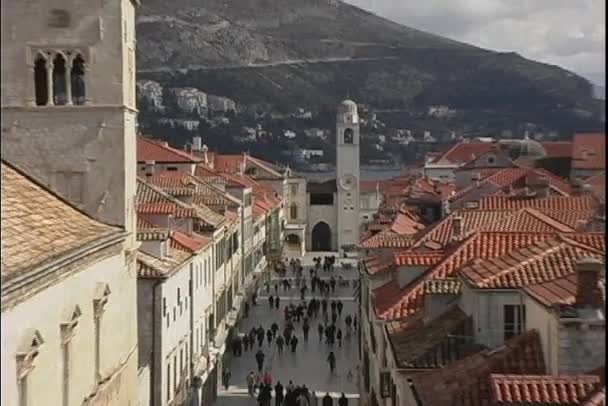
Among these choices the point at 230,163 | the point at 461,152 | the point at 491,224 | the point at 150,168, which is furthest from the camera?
the point at 461,152

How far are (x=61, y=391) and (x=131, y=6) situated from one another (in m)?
11.9

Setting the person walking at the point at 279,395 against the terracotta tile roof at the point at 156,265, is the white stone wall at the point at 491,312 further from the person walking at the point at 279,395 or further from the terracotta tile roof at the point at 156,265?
the person walking at the point at 279,395

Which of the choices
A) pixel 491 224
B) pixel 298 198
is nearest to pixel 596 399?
pixel 491 224

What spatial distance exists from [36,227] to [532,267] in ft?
29.9

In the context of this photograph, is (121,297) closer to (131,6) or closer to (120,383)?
(120,383)

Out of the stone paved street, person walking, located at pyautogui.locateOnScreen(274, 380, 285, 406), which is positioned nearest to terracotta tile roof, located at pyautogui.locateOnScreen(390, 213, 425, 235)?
the stone paved street

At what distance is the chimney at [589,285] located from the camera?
57.6 ft

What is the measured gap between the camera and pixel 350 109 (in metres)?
130

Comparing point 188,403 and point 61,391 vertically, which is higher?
point 61,391

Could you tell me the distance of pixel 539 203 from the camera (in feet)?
141

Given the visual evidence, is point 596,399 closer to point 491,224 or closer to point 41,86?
point 41,86

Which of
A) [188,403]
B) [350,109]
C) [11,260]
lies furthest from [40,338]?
[350,109]

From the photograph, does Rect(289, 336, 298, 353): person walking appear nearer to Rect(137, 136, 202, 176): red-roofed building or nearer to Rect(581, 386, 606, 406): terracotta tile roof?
Rect(137, 136, 202, 176): red-roofed building

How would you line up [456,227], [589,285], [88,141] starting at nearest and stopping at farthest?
1. [589,285]
2. [88,141]
3. [456,227]
